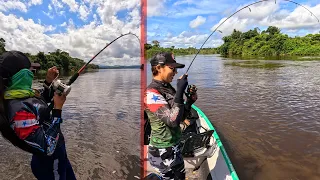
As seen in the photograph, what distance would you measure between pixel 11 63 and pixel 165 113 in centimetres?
154

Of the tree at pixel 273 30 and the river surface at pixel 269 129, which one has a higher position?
the tree at pixel 273 30

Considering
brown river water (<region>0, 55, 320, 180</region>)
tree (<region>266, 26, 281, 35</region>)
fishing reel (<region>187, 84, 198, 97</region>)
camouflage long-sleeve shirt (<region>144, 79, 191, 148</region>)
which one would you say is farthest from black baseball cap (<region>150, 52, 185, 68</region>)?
tree (<region>266, 26, 281, 35</region>)

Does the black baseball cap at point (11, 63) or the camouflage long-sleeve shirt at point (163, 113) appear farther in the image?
the camouflage long-sleeve shirt at point (163, 113)

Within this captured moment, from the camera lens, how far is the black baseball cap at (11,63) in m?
2.37

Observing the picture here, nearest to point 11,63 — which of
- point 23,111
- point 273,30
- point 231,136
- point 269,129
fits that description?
point 23,111

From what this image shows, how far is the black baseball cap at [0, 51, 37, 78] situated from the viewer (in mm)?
2367

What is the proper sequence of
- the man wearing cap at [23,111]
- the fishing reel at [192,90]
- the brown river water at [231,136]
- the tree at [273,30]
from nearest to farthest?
1. the man wearing cap at [23,111]
2. the fishing reel at [192,90]
3. the brown river water at [231,136]
4. the tree at [273,30]

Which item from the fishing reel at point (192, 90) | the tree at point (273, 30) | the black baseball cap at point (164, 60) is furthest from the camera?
the tree at point (273, 30)

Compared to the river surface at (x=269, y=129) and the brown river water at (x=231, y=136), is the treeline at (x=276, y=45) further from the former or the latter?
the brown river water at (x=231, y=136)

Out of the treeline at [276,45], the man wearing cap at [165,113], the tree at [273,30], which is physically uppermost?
the tree at [273,30]

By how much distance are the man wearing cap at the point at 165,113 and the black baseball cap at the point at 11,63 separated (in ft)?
4.18

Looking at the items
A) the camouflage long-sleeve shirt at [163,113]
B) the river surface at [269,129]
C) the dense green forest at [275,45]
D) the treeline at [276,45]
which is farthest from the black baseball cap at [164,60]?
the treeline at [276,45]

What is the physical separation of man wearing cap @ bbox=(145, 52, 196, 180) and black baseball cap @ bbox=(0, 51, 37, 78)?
1273 mm

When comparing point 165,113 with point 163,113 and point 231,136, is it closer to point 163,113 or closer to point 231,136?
point 163,113
